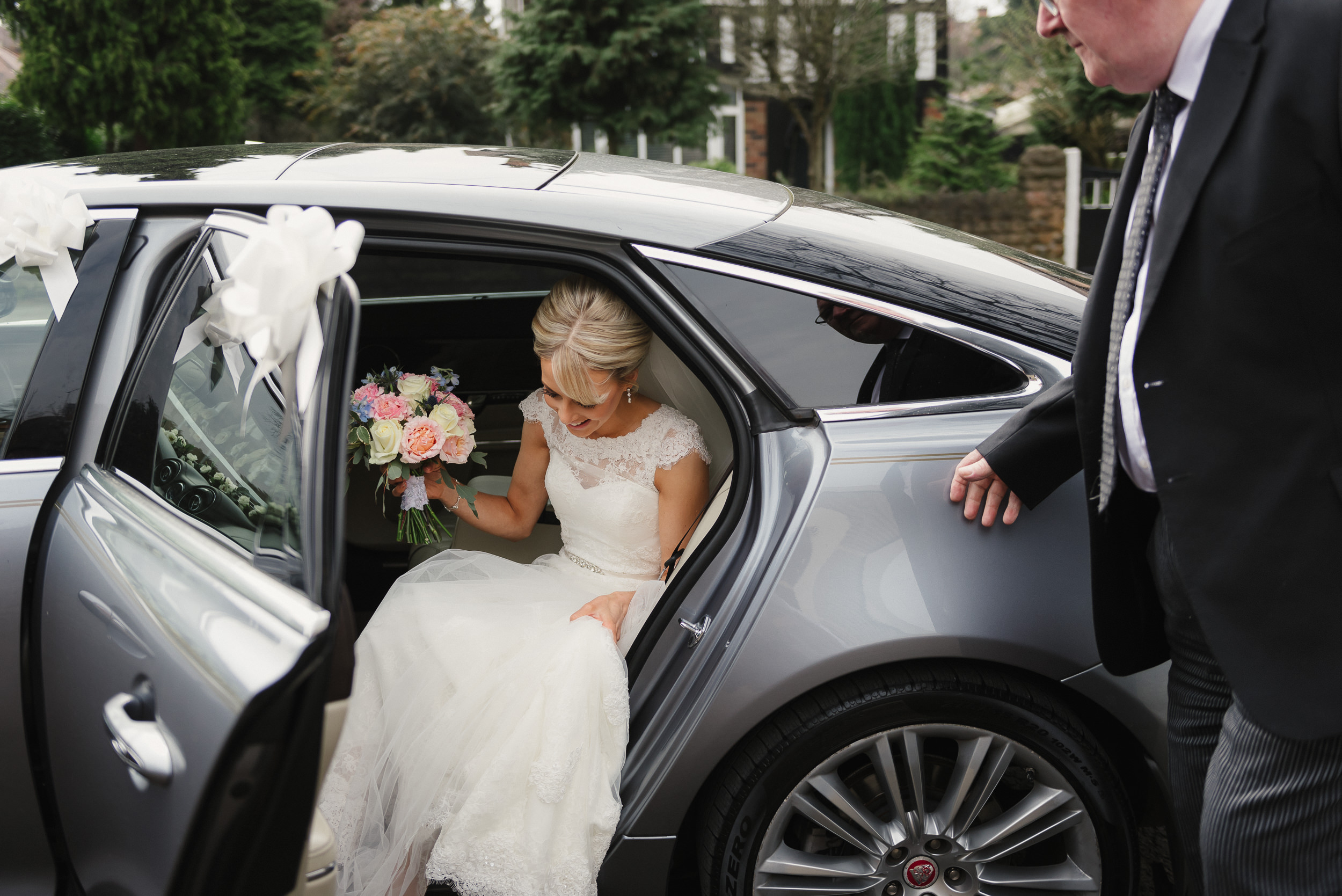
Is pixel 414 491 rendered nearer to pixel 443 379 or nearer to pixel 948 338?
pixel 443 379

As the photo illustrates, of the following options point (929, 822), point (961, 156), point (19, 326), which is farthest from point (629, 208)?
point (961, 156)

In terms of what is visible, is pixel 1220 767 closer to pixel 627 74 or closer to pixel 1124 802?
pixel 1124 802

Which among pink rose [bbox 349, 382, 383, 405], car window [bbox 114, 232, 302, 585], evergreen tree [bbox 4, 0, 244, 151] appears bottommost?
pink rose [bbox 349, 382, 383, 405]

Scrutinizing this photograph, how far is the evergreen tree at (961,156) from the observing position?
45.4 feet

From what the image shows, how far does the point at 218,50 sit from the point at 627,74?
4.66 m

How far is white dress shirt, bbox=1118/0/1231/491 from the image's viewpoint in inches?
49.9

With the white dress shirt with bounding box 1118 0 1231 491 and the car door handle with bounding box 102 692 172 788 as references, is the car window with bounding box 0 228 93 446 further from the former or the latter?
the white dress shirt with bounding box 1118 0 1231 491

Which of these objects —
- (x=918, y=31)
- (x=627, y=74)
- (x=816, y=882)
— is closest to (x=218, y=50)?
(x=627, y=74)

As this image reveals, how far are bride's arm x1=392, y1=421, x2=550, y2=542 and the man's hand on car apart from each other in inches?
41.7

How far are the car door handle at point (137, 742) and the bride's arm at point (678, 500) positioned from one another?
1.05 m

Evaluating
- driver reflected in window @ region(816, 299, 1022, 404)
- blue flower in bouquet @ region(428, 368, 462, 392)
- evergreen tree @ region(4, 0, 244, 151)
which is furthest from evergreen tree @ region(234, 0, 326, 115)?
driver reflected in window @ region(816, 299, 1022, 404)

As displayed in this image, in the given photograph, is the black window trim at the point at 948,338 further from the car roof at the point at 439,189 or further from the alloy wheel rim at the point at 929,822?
the alloy wheel rim at the point at 929,822

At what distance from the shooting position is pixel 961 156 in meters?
14.0

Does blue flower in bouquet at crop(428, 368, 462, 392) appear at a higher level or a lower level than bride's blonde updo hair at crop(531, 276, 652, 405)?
lower
